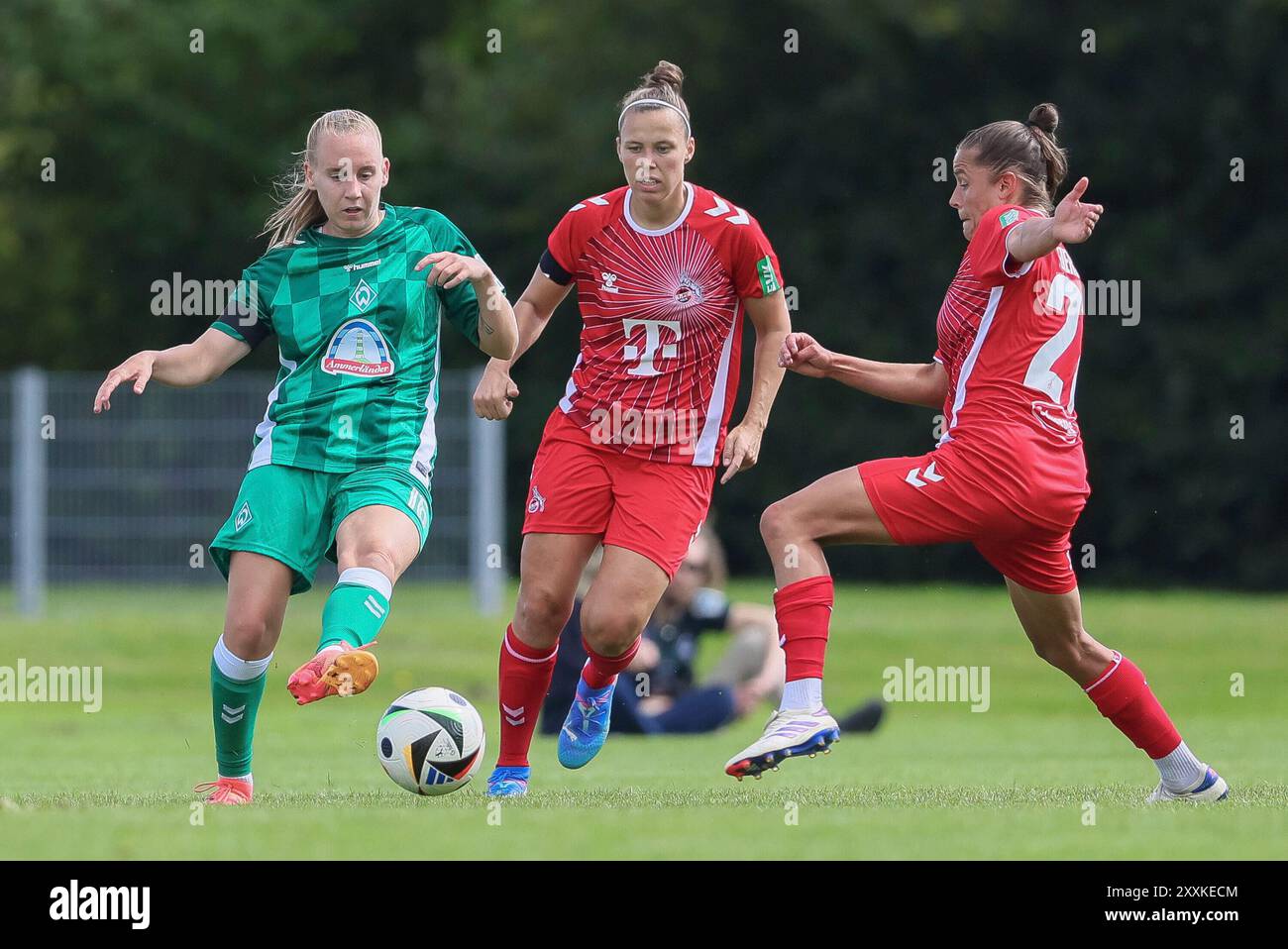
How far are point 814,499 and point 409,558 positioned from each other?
1.35 metres

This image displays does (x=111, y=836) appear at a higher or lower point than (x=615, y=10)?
lower

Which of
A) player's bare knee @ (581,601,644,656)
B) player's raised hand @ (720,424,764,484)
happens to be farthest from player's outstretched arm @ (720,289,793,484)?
player's bare knee @ (581,601,644,656)

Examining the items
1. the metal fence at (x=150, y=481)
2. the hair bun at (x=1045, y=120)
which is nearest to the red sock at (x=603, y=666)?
the hair bun at (x=1045, y=120)

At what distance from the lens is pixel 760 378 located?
6.64m

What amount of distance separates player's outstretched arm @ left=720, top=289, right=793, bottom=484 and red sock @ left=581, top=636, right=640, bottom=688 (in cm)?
71

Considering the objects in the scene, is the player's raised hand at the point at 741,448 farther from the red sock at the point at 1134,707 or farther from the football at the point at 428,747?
the red sock at the point at 1134,707

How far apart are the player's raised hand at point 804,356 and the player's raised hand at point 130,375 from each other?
2078 millimetres

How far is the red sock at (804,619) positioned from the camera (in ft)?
19.9

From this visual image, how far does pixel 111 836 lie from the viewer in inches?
193

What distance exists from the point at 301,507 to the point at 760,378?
5.38 feet

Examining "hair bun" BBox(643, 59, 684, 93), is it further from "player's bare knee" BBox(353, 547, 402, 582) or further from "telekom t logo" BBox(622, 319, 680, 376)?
"player's bare knee" BBox(353, 547, 402, 582)

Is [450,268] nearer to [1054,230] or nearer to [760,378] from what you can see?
[760,378]

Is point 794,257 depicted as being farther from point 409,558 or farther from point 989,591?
point 409,558

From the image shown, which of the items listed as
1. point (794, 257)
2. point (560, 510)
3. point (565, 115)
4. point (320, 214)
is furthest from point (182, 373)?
point (565, 115)
